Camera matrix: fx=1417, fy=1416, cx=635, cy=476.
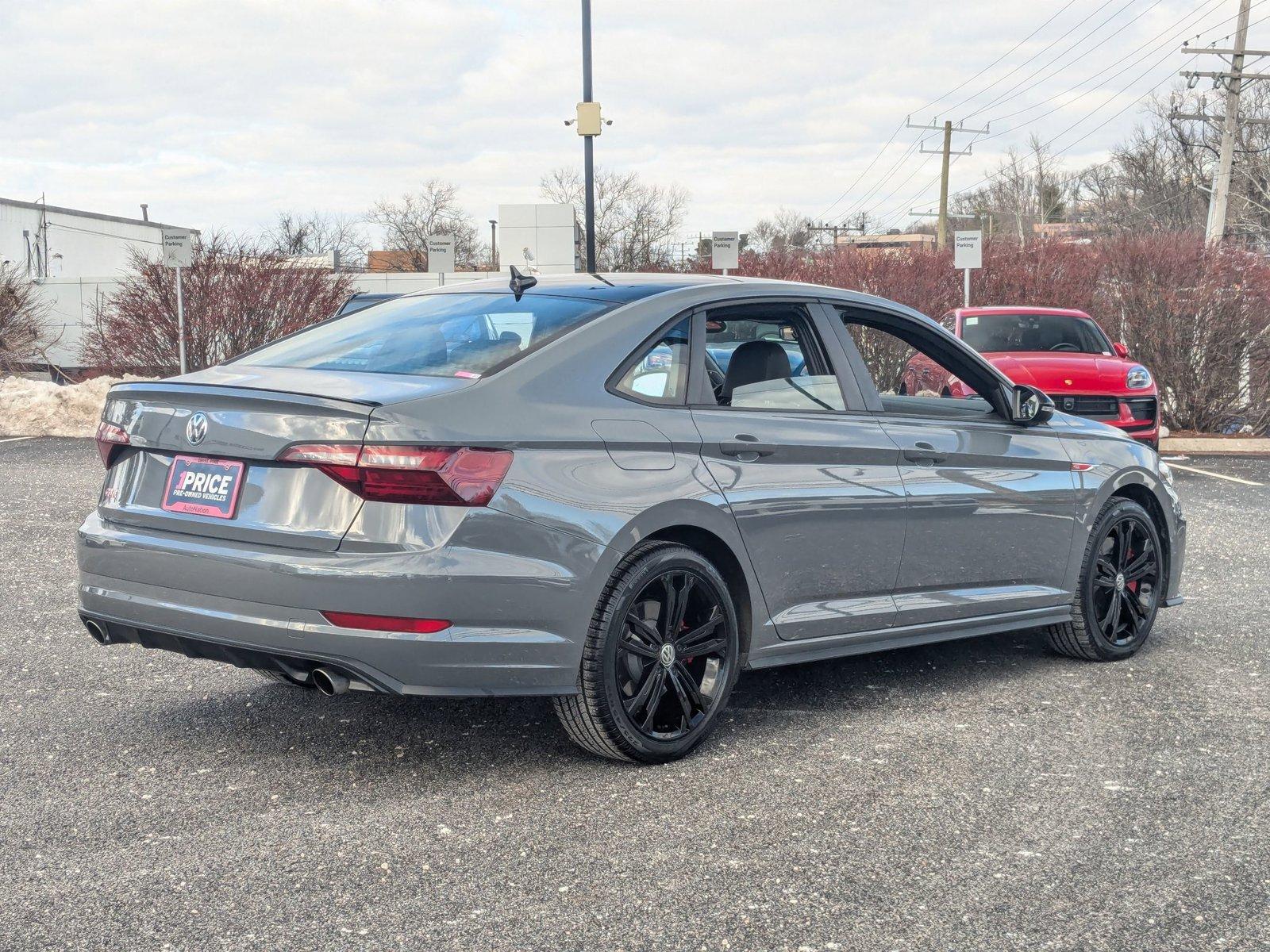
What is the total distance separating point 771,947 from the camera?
322 cm

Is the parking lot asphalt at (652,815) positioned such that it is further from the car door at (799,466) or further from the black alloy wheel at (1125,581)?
the car door at (799,466)

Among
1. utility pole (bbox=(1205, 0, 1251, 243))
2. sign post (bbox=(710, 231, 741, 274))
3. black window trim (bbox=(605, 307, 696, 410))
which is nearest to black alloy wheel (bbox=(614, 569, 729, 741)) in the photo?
black window trim (bbox=(605, 307, 696, 410))

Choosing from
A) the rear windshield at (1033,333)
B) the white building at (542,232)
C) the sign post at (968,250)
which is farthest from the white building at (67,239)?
the rear windshield at (1033,333)

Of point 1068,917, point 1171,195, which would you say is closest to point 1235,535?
point 1068,917

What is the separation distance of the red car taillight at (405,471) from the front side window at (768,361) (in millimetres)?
1165

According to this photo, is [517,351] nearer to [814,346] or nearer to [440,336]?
[440,336]

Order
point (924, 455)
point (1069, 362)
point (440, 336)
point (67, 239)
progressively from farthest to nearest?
point (67, 239), point (1069, 362), point (924, 455), point (440, 336)

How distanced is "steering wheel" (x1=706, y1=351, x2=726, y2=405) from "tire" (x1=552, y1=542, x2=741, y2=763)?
2.00ft

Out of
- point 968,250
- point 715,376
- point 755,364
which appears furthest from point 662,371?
point 968,250

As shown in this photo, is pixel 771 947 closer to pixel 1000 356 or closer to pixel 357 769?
pixel 357 769

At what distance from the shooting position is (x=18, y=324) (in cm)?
2281

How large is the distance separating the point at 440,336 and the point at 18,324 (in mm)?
20378

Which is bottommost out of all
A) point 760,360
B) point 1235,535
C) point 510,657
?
point 1235,535

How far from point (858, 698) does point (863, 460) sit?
1.02m
